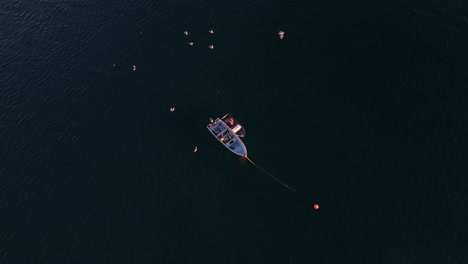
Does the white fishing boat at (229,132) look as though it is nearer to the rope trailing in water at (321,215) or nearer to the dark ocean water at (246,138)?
the dark ocean water at (246,138)

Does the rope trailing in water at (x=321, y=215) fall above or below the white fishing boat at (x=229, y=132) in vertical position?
below

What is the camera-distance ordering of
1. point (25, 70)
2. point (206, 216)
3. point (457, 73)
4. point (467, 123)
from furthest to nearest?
point (25, 70) → point (457, 73) → point (467, 123) → point (206, 216)

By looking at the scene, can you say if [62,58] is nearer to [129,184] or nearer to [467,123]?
[129,184]

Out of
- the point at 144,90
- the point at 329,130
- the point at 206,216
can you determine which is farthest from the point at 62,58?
the point at 329,130

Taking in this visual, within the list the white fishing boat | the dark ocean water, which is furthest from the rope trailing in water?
the white fishing boat

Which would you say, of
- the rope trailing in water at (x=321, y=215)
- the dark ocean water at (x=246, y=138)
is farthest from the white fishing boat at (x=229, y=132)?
the rope trailing in water at (x=321, y=215)

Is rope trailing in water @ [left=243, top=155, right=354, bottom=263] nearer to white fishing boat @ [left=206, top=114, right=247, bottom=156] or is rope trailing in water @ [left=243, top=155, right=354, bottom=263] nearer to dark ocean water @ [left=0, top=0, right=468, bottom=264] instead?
dark ocean water @ [left=0, top=0, right=468, bottom=264]
